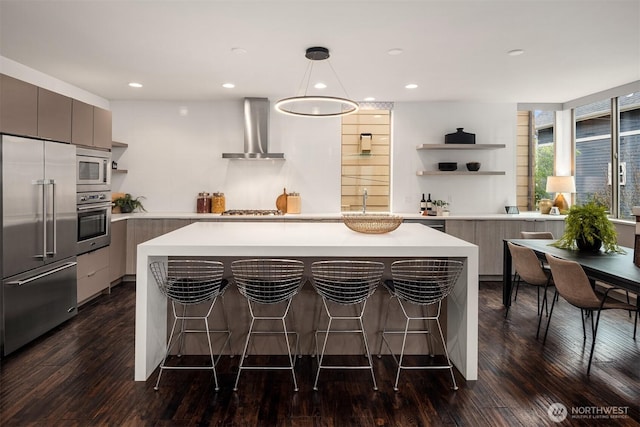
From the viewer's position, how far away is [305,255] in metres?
2.81

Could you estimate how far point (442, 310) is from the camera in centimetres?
325

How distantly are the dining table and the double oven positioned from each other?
437cm

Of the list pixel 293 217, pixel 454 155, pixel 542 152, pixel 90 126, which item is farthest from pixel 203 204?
pixel 542 152

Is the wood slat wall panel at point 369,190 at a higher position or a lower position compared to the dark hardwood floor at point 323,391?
higher

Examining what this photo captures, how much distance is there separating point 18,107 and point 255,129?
3133mm

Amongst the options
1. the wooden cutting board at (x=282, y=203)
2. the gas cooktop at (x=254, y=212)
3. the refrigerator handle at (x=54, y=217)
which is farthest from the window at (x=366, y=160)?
the refrigerator handle at (x=54, y=217)

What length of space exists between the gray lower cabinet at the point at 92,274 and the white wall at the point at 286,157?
1.56m

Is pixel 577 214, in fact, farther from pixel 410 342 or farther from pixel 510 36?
pixel 410 342

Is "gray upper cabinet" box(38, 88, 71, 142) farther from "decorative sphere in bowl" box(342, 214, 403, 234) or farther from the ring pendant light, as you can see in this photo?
"decorative sphere in bowl" box(342, 214, 403, 234)

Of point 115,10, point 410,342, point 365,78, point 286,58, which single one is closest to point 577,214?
point 410,342

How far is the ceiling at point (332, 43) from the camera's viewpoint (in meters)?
3.09

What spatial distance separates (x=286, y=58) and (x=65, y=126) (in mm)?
2161

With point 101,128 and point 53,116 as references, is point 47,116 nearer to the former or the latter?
point 53,116

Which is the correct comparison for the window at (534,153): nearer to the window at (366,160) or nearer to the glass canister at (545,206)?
the glass canister at (545,206)
